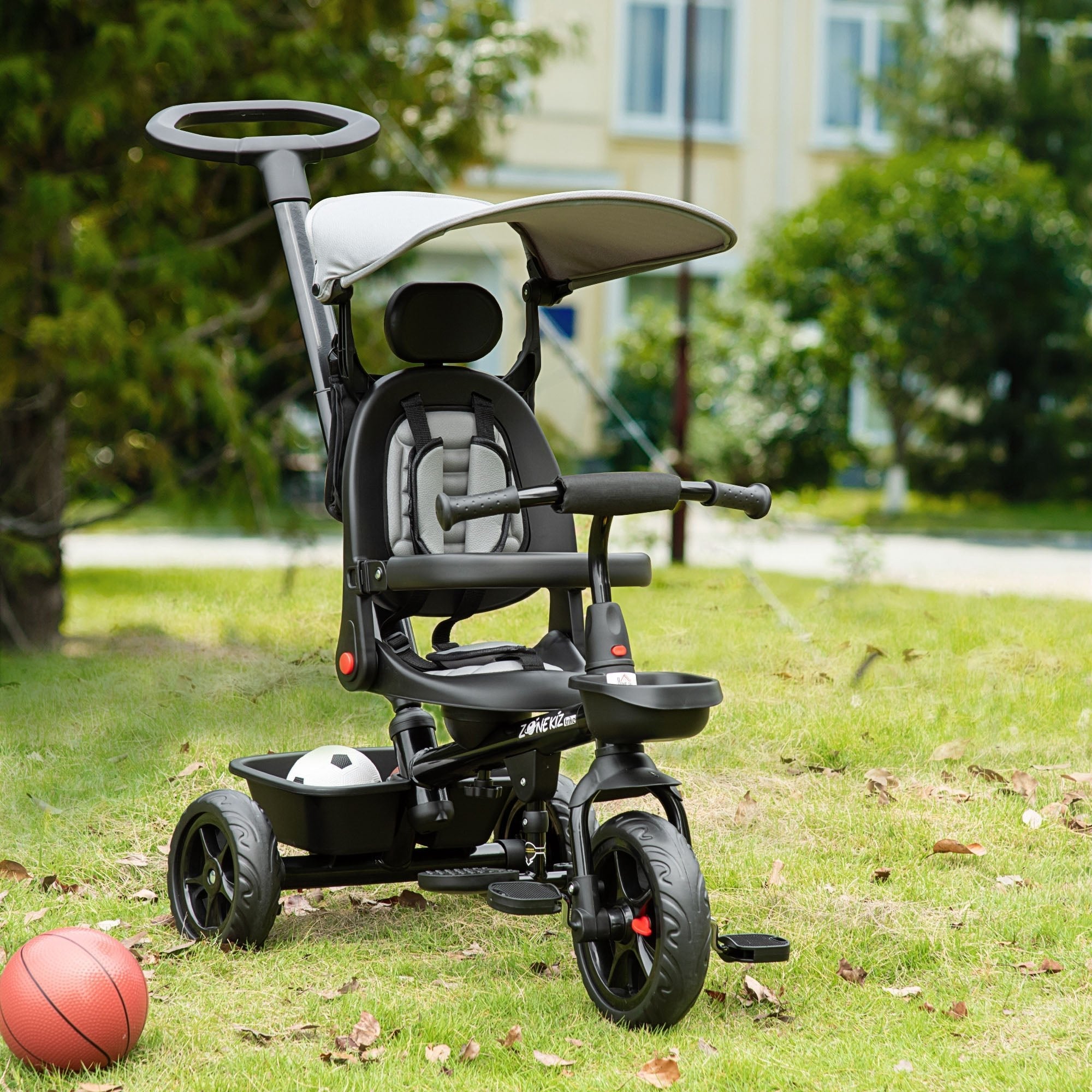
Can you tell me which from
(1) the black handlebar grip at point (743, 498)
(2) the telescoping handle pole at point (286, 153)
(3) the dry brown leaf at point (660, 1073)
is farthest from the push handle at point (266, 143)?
(3) the dry brown leaf at point (660, 1073)

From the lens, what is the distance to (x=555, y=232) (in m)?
4.41

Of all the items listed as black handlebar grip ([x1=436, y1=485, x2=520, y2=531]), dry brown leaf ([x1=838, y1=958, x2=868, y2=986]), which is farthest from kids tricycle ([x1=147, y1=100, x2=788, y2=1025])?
dry brown leaf ([x1=838, y1=958, x2=868, y2=986])

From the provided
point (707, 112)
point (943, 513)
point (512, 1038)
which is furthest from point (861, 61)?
point (512, 1038)

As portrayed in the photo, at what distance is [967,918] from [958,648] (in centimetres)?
334

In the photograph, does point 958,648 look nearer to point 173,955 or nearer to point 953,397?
point 173,955

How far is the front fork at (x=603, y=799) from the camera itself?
139 inches

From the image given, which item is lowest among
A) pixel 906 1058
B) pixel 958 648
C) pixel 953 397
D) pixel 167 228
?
pixel 953 397

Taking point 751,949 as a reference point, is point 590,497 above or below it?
above

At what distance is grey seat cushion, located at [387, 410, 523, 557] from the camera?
434cm

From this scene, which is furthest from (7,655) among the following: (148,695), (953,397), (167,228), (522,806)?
(953,397)

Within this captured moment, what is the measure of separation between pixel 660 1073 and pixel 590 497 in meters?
1.27

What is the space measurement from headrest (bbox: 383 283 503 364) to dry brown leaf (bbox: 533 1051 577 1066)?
1961 mm

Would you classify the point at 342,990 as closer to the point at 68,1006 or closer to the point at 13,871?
the point at 68,1006

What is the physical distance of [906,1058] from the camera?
3.42m
